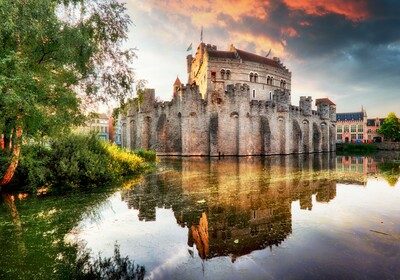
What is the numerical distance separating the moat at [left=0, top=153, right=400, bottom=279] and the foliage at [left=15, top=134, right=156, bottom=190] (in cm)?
161

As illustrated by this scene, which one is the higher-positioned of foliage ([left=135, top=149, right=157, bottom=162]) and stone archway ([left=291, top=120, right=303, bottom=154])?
stone archway ([left=291, top=120, right=303, bottom=154])

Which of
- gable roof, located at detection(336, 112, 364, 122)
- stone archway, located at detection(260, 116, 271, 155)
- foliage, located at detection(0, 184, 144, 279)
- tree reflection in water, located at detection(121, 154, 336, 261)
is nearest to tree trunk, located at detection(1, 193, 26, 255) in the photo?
foliage, located at detection(0, 184, 144, 279)

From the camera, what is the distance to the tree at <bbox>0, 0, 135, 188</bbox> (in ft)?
22.8

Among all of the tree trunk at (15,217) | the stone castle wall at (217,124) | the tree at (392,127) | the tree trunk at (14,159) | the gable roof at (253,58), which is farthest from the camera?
the tree at (392,127)

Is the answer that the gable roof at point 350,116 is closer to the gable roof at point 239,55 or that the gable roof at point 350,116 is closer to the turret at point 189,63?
the gable roof at point 239,55

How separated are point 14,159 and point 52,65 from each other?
141 inches

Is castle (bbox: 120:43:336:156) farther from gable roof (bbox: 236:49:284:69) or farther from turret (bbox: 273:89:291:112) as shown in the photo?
gable roof (bbox: 236:49:284:69)

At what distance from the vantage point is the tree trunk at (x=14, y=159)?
8266 millimetres

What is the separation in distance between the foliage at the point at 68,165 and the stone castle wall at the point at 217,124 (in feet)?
59.3

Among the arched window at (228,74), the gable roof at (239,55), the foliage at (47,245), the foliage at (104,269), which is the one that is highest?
the gable roof at (239,55)

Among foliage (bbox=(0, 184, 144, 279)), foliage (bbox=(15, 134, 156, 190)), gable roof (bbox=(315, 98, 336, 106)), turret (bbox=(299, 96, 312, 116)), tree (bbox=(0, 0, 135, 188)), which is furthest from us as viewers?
gable roof (bbox=(315, 98, 336, 106))

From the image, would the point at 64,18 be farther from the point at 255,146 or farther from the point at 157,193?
the point at 255,146

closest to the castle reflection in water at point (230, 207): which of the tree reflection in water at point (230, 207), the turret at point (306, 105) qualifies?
the tree reflection in water at point (230, 207)

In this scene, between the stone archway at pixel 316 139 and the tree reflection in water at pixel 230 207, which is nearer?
the tree reflection in water at pixel 230 207
